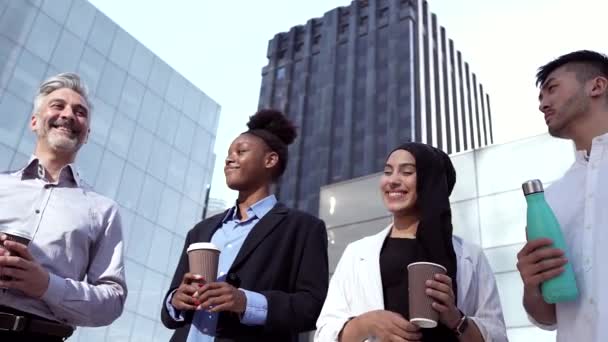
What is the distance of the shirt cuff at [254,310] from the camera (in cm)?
295

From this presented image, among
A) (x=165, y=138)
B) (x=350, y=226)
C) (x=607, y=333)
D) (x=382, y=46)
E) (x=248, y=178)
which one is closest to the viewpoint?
(x=607, y=333)

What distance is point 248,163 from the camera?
379cm

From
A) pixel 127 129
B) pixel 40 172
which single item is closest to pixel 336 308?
pixel 40 172

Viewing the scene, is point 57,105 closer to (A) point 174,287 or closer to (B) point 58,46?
(A) point 174,287

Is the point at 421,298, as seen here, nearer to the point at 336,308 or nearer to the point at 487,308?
the point at 487,308

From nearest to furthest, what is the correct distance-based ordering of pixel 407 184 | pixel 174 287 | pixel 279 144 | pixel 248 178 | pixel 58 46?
1. pixel 407 184
2. pixel 174 287
3. pixel 248 178
4. pixel 279 144
5. pixel 58 46

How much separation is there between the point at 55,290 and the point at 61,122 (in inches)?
43.5

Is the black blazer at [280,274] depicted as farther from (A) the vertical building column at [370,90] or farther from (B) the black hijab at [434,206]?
(A) the vertical building column at [370,90]

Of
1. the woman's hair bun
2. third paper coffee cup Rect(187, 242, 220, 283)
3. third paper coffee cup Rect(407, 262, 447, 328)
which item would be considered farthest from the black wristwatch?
the woman's hair bun

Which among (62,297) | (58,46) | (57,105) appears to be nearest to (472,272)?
(62,297)

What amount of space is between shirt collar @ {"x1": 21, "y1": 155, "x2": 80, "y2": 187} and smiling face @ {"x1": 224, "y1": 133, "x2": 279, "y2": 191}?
94 cm

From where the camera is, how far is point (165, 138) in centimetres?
2762

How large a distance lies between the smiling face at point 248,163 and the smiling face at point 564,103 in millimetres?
1764

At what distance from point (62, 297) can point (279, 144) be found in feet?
5.92
